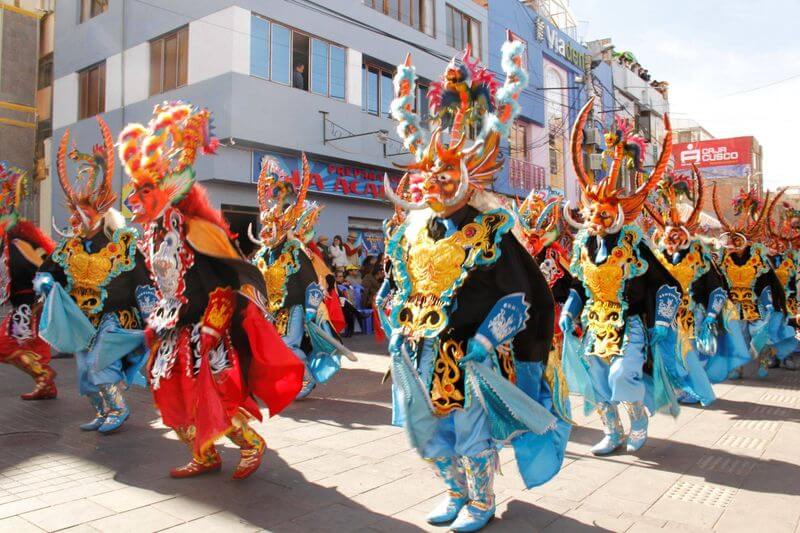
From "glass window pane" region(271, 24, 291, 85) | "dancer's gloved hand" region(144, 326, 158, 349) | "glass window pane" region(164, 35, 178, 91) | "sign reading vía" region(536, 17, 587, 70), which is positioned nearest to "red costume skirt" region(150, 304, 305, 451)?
"dancer's gloved hand" region(144, 326, 158, 349)

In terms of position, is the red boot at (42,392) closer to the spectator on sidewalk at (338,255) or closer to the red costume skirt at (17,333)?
the red costume skirt at (17,333)

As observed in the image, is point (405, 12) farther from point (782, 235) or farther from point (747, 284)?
point (747, 284)

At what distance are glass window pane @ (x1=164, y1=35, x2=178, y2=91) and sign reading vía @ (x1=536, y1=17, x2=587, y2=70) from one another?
46.5 feet

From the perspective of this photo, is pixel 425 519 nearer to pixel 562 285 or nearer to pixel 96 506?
pixel 96 506

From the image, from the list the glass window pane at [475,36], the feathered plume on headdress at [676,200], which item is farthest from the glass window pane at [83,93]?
the feathered plume on headdress at [676,200]

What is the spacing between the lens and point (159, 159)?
3994 mm

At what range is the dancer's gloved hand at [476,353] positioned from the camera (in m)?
3.27

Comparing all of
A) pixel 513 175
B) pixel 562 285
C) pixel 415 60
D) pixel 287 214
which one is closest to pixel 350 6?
pixel 415 60

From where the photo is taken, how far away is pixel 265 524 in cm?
351

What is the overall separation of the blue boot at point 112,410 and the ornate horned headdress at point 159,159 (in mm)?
2164

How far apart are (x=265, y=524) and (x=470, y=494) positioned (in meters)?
1.12

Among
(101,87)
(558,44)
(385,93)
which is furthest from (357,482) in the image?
(558,44)

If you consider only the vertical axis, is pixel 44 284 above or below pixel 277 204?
below

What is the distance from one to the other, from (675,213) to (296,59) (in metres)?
11.3
